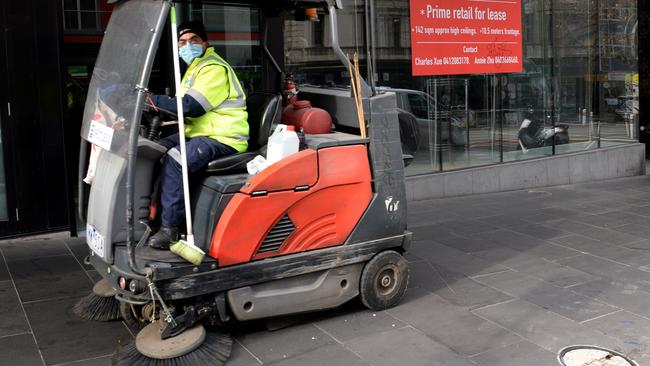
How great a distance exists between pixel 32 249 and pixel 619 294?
19.5ft

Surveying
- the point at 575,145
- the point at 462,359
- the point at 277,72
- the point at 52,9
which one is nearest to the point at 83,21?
the point at 52,9

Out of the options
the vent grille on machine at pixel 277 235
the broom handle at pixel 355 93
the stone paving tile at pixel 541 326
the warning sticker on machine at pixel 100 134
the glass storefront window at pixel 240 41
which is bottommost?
the stone paving tile at pixel 541 326

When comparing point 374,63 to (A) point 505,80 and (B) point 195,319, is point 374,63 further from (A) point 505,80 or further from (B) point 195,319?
(B) point 195,319

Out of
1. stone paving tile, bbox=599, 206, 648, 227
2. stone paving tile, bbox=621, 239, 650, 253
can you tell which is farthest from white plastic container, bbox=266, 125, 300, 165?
stone paving tile, bbox=599, 206, 648, 227

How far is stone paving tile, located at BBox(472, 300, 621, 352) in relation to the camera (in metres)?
4.86

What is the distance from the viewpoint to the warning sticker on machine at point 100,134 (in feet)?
14.3

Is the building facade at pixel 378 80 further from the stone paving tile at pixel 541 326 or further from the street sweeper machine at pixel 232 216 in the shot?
the stone paving tile at pixel 541 326

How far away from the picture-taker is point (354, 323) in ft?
17.0

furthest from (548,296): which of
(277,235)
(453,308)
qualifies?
(277,235)

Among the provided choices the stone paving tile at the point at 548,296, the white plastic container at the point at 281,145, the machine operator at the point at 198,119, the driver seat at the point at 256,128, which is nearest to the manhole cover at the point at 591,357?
the stone paving tile at the point at 548,296

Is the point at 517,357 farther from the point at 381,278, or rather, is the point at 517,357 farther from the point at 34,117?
the point at 34,117

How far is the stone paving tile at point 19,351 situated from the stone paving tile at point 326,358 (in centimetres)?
135

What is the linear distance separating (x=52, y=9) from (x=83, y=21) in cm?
48

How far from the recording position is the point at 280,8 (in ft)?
18.8
